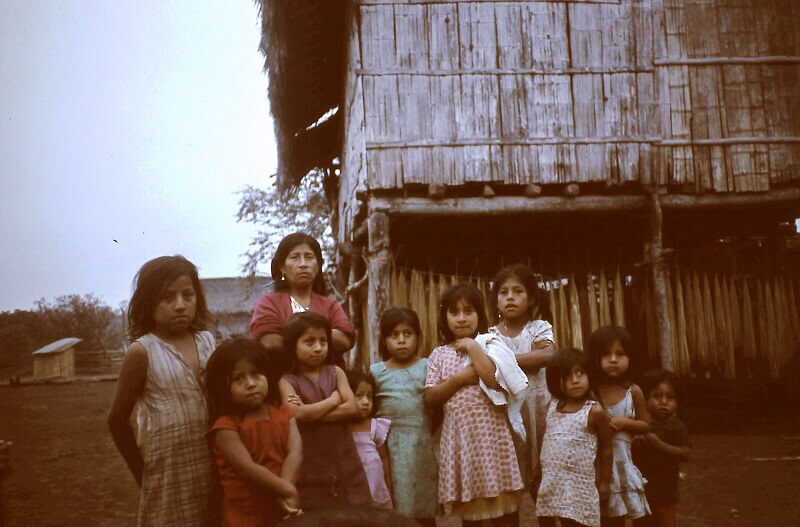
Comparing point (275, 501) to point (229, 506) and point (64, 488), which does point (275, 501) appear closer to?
point (229, 506)

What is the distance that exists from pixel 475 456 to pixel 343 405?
0.71 m

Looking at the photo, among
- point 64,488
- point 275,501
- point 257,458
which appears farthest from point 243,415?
point 64,488

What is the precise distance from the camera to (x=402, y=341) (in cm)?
341

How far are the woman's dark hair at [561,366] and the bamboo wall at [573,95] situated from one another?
15.2 feet

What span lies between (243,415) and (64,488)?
19.6 ft

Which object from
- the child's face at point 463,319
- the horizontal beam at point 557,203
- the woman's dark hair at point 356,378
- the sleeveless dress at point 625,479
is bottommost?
the sleeveless dress at point 625,479

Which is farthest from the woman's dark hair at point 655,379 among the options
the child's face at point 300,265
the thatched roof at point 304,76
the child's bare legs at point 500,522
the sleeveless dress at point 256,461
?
the thatched roof at point 304,76

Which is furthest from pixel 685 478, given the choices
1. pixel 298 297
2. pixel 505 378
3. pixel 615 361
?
pixel 298 297

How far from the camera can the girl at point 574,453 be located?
10.8ft

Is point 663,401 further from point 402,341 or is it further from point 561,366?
point 402,341

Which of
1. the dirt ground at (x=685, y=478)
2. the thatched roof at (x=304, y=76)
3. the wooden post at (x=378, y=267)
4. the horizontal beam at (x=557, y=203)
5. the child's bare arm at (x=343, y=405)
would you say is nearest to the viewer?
the child's bare arm at (x=343, y=405)

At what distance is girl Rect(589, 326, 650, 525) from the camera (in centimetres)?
339

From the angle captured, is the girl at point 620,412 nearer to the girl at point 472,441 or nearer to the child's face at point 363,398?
the girl at point 472,441

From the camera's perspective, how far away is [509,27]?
321 inches
